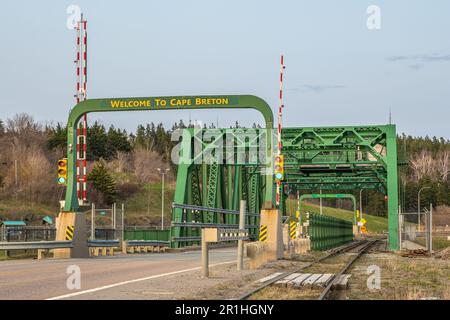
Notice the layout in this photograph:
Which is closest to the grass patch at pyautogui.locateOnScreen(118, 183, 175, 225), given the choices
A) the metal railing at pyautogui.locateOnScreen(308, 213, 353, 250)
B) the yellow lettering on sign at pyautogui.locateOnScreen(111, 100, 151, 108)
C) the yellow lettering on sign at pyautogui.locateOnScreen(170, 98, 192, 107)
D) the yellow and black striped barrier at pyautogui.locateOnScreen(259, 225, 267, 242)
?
the metal railing at pyautogui.locateOnScreen(308, 213, 353, 250)

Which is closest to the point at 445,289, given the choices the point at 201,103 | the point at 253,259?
the point at 253,259

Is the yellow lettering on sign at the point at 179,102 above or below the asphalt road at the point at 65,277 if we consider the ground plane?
above

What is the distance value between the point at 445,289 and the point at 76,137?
55.6 ft

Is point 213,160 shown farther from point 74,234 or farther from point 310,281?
point 310,281

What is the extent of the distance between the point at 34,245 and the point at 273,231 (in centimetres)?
808

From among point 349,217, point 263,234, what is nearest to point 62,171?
point 263,234

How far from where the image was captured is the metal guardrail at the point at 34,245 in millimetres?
24031

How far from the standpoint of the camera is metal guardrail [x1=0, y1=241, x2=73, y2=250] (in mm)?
24031

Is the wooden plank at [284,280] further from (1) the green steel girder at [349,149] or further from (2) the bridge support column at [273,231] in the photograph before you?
(1) the green steel girder at [349,149]

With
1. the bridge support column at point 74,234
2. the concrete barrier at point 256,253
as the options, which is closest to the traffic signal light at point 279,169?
the concrete barrier at point 256,253

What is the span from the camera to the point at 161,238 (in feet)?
146

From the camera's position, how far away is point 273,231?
84.6 ft

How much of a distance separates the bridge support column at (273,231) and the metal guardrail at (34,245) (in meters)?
6.92

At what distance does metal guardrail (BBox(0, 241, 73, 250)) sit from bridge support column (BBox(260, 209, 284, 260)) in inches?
272
